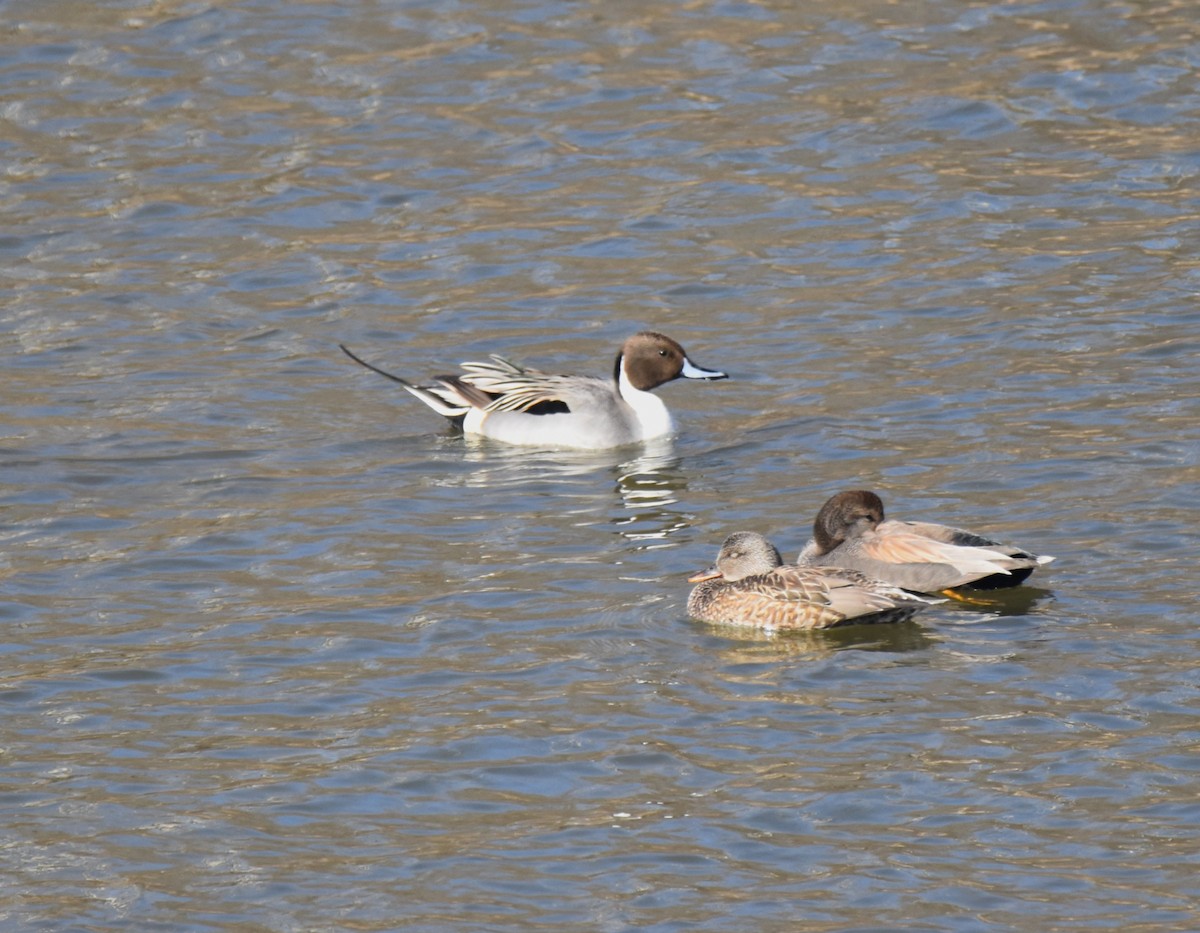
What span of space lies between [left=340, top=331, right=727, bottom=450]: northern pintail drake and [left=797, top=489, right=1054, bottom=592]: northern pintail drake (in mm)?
3240

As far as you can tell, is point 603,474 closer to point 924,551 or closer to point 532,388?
point 532,388

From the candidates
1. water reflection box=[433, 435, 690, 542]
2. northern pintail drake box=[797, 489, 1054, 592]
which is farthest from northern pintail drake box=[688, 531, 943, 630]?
water reflection box=[433, 435, 690, 542]

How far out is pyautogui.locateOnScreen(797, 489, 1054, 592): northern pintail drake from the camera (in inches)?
385

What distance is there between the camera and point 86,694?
9.09 m

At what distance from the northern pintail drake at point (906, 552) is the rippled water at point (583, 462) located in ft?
0.67

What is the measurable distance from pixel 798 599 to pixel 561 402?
413 centimetres

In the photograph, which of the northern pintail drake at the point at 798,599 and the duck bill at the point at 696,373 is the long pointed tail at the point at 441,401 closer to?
the duck bill at the point at 696,373

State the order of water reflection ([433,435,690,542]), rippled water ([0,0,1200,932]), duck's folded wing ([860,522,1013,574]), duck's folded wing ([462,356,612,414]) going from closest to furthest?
rippled water ([0,0,1200,932]) → duck's folded wing ([860,522,1013,574]) → water reflection ([433,435,690,542]) → duck's folded wing ([462,356,612,414])

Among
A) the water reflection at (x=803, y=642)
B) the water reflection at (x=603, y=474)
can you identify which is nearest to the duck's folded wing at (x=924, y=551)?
the water reflection at (x=803, y=642)

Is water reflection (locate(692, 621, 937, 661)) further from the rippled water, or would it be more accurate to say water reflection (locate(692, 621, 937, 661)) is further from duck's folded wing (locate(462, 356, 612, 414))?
duck's folded wing (locate(462, 356, 612, 414))

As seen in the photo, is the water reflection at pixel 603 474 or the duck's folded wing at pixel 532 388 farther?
the duck's folded wing at pixel 532 388

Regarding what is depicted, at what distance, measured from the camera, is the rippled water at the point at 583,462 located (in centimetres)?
755

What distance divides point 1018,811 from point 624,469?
5.78m

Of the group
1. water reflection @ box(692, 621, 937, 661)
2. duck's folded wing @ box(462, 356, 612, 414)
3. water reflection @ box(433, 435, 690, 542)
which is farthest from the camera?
duck's folded wing @ box(462, 356, 612, 414)
